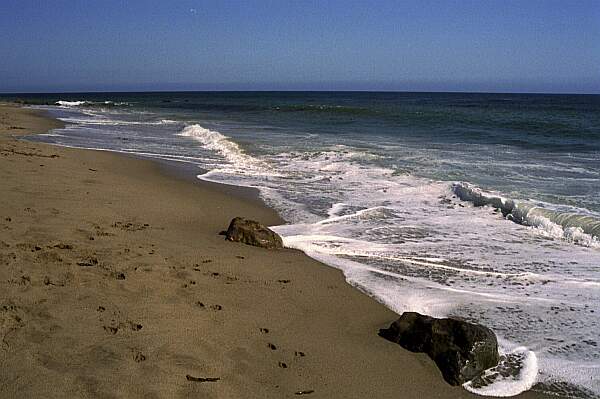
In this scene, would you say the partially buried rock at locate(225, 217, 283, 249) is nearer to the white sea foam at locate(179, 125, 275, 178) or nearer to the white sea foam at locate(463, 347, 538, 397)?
the white sea foam at locate(463, 347, 538, 397)

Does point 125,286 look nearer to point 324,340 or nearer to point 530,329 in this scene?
point 324,340

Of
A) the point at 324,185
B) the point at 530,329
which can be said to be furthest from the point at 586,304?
the point at 324,185

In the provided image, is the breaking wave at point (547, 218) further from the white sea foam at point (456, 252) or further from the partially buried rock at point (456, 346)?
the partially buried rock at point (456, 346)

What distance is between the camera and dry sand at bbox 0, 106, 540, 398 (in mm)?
3334

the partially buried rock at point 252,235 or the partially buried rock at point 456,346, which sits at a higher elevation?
the partially buried rock at point 252,235

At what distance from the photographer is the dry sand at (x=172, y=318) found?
10.9 feet

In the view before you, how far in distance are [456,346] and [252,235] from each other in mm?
3195

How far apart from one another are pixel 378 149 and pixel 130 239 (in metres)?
11.9

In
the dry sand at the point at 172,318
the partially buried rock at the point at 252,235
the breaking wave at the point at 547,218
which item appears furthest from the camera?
the breaking wave at the point at 547,218

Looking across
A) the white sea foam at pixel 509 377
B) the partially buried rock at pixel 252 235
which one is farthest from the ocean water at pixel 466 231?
the partially buried rock at pixel 252 235

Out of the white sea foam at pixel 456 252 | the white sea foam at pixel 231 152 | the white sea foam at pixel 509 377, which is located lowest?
the white sea foam at pixel 509 377

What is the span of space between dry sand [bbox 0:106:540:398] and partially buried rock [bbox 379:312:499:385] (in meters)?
0.08

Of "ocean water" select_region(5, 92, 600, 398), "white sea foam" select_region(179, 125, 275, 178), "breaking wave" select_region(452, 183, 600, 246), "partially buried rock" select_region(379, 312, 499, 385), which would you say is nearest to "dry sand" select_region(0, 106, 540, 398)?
"partially buried rock" select_region(379, 312, 499, 385)

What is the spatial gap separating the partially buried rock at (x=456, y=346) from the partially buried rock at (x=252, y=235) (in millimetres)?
2683
